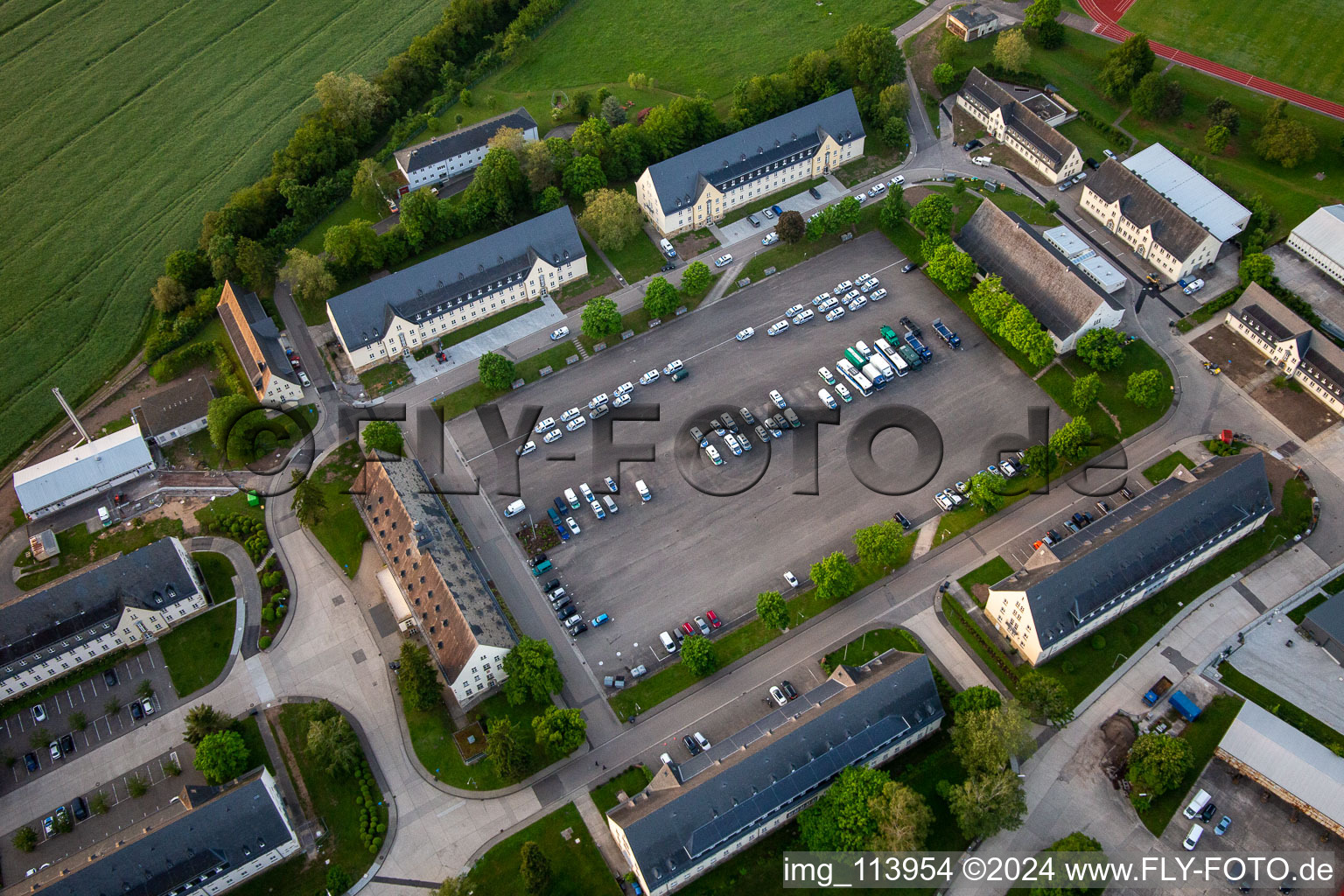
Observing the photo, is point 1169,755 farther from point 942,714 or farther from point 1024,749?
point 942,714

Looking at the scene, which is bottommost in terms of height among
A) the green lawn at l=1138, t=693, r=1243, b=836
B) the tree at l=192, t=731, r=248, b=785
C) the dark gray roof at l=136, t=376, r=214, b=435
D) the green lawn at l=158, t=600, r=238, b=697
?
the green lawn at l=1138, t=693, r=1243, b=836

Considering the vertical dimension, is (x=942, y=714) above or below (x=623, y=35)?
below

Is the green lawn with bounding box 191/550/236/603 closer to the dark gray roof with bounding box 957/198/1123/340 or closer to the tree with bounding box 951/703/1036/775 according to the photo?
the tree with bounding box 951/703/1036/775

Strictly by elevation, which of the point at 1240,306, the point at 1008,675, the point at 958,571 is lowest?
the point at 1008,675

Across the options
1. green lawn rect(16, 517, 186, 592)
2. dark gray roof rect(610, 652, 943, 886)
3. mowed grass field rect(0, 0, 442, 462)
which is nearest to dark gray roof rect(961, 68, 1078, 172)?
dark gray roof rect(610, 652, 943, 886)

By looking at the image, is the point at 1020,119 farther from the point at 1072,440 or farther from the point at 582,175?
the point at 582,175

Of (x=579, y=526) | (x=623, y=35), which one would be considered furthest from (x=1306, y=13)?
(x=579, y=526)

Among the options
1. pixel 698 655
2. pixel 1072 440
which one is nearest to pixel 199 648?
pixel 698 655
